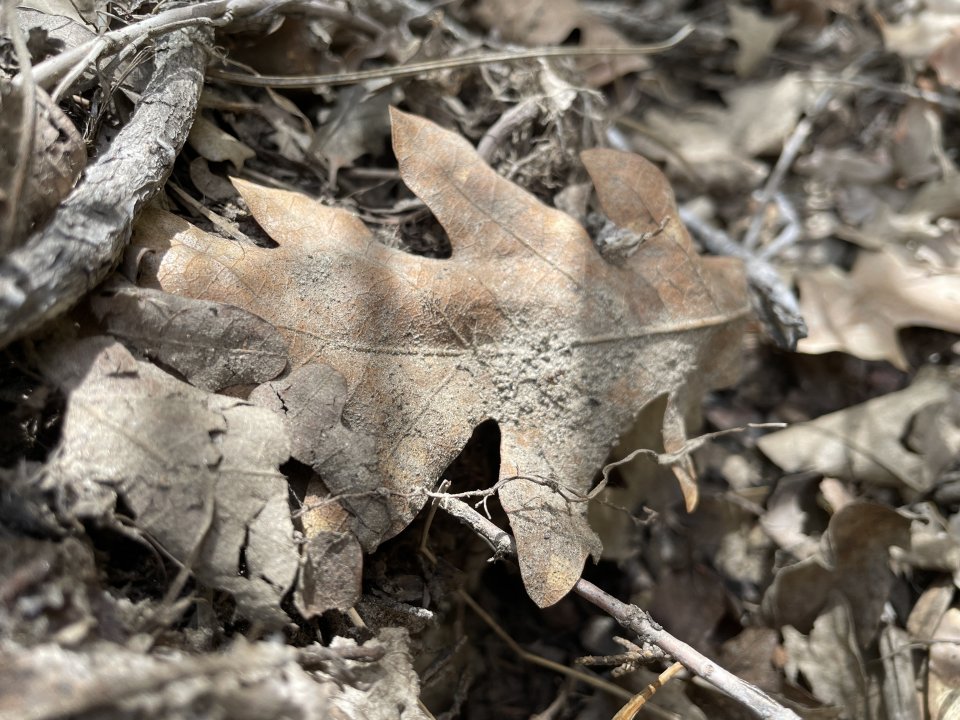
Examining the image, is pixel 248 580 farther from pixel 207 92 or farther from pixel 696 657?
pixel 207 92

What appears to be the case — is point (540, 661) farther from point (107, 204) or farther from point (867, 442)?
point (107, 204)

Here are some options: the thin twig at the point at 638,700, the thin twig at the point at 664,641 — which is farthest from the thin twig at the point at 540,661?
the thin twig at the point at 664,641

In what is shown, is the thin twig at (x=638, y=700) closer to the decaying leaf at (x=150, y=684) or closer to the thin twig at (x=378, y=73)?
the decaying leaf at (x=150, y=684)

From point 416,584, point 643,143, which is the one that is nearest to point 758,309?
point 643,143

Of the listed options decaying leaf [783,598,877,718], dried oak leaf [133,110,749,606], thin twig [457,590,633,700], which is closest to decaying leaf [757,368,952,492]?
decaying leaf [783,598,877,718]

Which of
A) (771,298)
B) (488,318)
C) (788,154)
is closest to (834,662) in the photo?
(771,298)

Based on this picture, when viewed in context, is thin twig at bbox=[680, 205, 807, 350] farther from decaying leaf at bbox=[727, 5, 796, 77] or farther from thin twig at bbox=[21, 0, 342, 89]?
thin twig at bbox=[21, 0, 342, 89]
